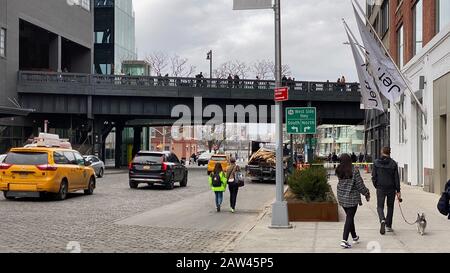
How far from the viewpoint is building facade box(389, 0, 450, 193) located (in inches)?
803

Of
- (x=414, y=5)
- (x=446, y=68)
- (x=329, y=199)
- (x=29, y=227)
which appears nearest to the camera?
(x=29, y=227)

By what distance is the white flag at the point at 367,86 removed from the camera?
26.7 meters

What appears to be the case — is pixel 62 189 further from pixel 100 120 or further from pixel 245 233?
pixel 100 120

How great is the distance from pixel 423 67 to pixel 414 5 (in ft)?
15.0

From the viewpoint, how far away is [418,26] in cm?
2628

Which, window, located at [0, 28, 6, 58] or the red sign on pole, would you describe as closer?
the red sign on pole

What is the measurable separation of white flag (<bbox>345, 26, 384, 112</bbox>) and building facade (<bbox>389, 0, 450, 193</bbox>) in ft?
5.65

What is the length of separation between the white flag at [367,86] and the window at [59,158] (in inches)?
551

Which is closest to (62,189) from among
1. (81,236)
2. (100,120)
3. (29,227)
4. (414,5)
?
(29,227)

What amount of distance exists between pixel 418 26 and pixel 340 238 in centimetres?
1769

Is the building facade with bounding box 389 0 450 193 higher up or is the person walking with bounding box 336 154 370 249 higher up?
the building facade with bounding box 389 0 450 193

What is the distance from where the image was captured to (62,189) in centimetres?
1980

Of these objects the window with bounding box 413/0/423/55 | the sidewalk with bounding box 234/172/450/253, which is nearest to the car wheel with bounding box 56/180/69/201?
the sidewalk with bounding box 234/172/450/253

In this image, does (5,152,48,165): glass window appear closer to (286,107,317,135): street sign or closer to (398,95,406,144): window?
(286,107,317,135): street sign
